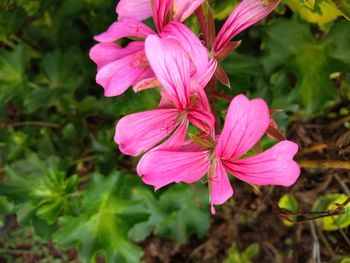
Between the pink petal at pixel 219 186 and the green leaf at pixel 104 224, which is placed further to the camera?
the green leaf at pixel 104 224

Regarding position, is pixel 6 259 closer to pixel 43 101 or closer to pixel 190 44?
pixel 43 101

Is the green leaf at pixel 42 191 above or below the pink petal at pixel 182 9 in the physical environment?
below

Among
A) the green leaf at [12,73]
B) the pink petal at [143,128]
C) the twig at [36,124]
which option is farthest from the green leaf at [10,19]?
the pink petal at [143,128]

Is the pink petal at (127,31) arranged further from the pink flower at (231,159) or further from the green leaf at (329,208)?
the green leaf at (329,208)

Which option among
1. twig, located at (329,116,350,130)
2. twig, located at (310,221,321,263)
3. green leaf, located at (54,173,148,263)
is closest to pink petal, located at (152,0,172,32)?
green leaf, located at (54,173,148,263)

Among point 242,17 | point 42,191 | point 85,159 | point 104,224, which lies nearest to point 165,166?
point 242,17
